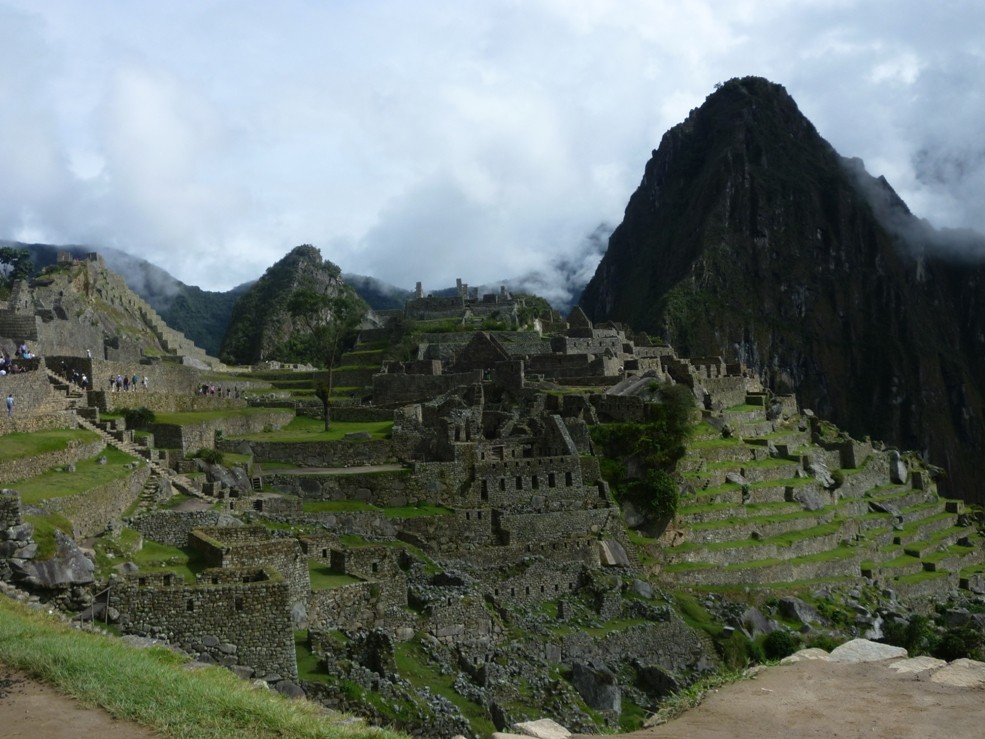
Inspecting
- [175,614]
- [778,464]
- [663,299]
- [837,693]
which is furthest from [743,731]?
[663,299]

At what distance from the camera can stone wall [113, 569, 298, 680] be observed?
1552 cm

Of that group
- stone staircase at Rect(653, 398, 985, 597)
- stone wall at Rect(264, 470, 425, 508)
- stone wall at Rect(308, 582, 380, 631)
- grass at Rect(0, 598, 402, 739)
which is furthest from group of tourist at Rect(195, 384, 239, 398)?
grass at Rect(0, 598, 402, 739)

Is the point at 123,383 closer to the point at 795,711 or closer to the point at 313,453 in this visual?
the point at 313,453

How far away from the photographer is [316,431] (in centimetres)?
3788

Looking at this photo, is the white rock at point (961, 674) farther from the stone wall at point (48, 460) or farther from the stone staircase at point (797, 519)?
the stone staircase at point (797, 519)

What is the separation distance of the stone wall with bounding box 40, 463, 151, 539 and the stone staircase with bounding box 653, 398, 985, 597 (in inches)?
744

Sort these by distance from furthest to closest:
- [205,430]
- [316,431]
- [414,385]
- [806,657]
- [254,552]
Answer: [414,385] < [316,431] < [205,430] < [254,552] < [806,657]

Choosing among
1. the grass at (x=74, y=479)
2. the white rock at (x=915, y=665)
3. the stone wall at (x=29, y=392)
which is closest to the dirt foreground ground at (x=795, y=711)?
the white rock at (x=915, y=665)

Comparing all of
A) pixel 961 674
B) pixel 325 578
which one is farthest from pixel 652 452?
pixel 961 674

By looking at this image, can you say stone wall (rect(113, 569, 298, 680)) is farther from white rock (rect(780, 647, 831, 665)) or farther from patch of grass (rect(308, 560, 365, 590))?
white rock (rect(780, 647, 831, 665))

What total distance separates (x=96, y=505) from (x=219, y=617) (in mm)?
5807

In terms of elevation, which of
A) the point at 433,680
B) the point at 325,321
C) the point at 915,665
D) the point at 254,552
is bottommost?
the point at 433,680

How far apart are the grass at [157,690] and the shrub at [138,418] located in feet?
60.6

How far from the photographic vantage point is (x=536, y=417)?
119 ft
